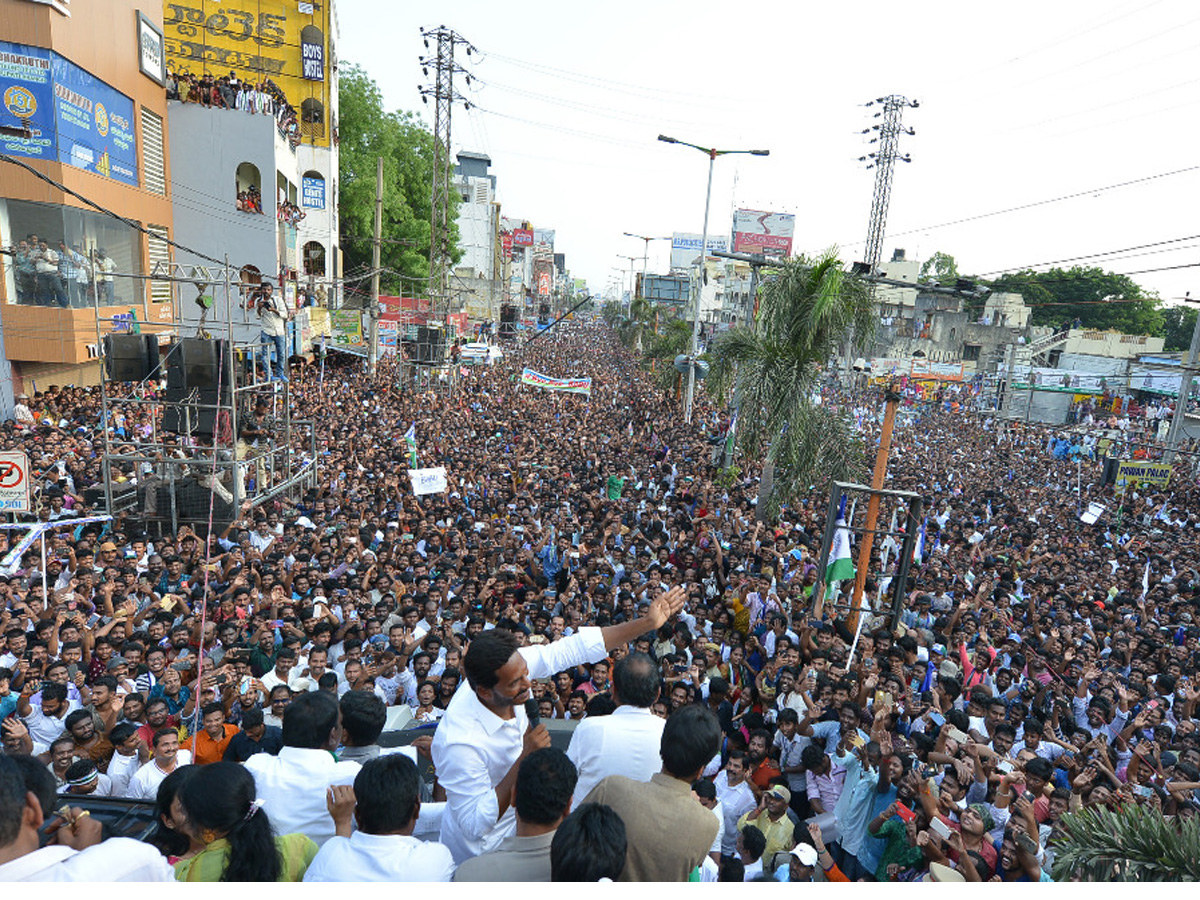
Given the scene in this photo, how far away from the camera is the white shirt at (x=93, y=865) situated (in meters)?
1.79

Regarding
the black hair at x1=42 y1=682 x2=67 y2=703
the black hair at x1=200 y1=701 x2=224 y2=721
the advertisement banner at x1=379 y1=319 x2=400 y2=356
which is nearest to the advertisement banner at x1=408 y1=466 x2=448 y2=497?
the black hair at x1=42 y1=682 x2=67 y2=703

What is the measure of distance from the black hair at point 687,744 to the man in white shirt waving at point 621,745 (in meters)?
0.17

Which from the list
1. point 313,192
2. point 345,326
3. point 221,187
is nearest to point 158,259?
point 221,187

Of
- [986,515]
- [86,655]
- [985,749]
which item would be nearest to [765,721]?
[985,749]

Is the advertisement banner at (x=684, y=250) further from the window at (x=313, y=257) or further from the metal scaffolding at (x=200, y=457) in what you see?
the metal scaffolding at (x=200, y=457)

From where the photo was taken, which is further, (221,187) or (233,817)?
(221,187)

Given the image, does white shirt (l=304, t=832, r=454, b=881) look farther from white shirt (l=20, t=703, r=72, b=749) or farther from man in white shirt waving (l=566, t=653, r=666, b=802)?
white shirt (l=20, t=703, r=72, b=749)

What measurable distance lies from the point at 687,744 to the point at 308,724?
146 cm

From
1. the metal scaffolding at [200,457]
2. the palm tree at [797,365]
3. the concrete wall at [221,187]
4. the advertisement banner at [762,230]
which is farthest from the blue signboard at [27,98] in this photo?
the advertisement banner at [762,230]

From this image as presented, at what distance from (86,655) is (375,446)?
984 centimetres

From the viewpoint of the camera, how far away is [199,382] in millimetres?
9727

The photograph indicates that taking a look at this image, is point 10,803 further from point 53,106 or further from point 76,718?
point 53,106

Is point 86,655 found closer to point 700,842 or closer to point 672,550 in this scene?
point 700,842

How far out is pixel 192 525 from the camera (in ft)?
32.8
